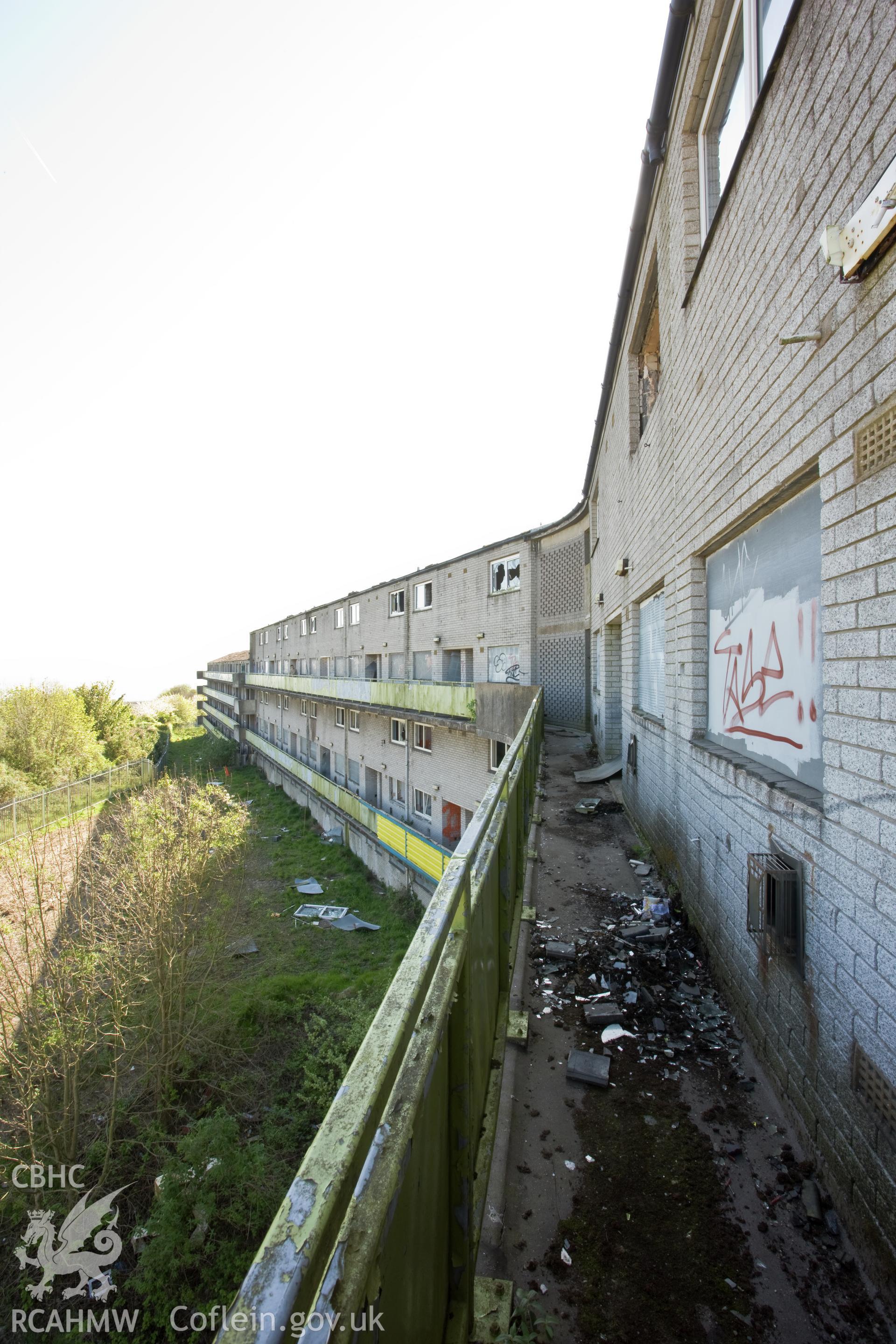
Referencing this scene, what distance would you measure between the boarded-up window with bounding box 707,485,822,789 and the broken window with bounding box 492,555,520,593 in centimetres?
1250

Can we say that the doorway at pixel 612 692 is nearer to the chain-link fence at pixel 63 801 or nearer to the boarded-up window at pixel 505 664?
the boarded-up window at pixel 505 664

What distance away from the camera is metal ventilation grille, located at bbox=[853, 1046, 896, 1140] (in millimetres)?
1842

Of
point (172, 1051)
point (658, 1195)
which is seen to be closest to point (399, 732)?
point (172, 1051)

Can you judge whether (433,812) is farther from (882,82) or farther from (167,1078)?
(882,82)

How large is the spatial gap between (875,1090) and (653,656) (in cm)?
499

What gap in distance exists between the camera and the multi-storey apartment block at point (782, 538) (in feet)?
6.54

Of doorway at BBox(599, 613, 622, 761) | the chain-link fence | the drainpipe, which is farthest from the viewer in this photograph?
the chain-link fence

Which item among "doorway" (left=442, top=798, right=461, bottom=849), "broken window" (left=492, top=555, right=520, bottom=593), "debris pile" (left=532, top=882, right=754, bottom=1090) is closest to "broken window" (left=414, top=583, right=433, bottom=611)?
"broken window" (left=492, top=555, right=520, bottom=593)

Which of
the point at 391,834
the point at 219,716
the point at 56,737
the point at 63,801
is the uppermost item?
the point at 56,737

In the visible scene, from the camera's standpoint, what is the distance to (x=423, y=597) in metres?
20.2

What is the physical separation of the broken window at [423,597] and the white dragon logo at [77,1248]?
15.6 metres

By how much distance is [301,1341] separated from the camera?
0.65 m

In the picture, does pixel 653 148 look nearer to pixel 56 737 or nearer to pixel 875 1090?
pixel 875 1090

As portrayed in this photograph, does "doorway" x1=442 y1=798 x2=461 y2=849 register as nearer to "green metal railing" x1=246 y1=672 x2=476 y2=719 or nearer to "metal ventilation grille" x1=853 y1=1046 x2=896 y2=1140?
"green metal railing" x1=246 y1=672 x2=476 y2=719
